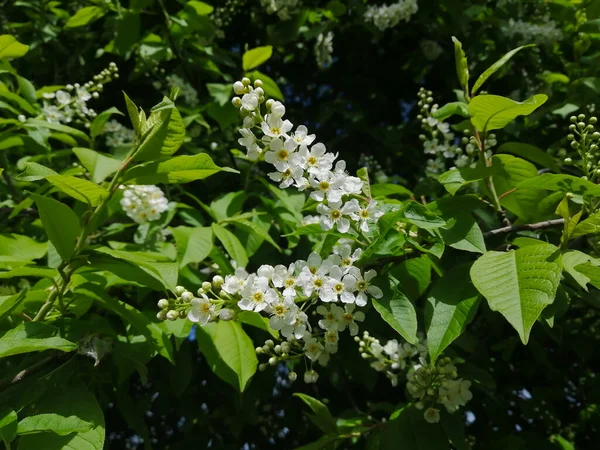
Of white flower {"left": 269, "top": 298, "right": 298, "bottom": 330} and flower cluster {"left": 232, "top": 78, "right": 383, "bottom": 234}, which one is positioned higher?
flower cluster {"left": 232, "top": 78, "right": 383, "bottom": 234}

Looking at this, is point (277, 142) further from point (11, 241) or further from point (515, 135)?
point (515, 135)

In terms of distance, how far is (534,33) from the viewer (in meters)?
3.35

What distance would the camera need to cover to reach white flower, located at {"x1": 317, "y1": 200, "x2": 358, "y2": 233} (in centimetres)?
154

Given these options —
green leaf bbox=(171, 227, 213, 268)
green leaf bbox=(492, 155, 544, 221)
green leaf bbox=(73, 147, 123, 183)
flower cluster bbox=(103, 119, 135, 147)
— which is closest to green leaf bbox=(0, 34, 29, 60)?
green leaf bbox=(73, 147, 123, 183)

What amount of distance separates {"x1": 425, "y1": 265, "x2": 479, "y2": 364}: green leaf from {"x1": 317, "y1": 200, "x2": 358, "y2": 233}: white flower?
309 mm

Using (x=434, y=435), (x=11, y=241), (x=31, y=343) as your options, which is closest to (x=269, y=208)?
(x=11, y=241)

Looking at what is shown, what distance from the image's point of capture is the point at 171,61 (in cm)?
380

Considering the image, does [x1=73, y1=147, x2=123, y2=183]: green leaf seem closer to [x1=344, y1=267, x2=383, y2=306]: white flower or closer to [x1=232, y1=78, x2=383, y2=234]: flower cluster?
[x1=232, y1=78, x2=383, y2=234]: flower cluster

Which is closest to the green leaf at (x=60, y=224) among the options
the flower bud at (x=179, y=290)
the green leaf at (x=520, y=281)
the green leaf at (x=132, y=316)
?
the green leaf at (x=132, y=316)

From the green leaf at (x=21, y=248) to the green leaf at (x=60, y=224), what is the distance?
1.64 ft

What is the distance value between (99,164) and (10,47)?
33.0 inches

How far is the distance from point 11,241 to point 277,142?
1.17 meters

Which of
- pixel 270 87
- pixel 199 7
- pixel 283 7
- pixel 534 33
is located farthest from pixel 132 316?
pixel 534 33

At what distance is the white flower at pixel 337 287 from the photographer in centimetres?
146
